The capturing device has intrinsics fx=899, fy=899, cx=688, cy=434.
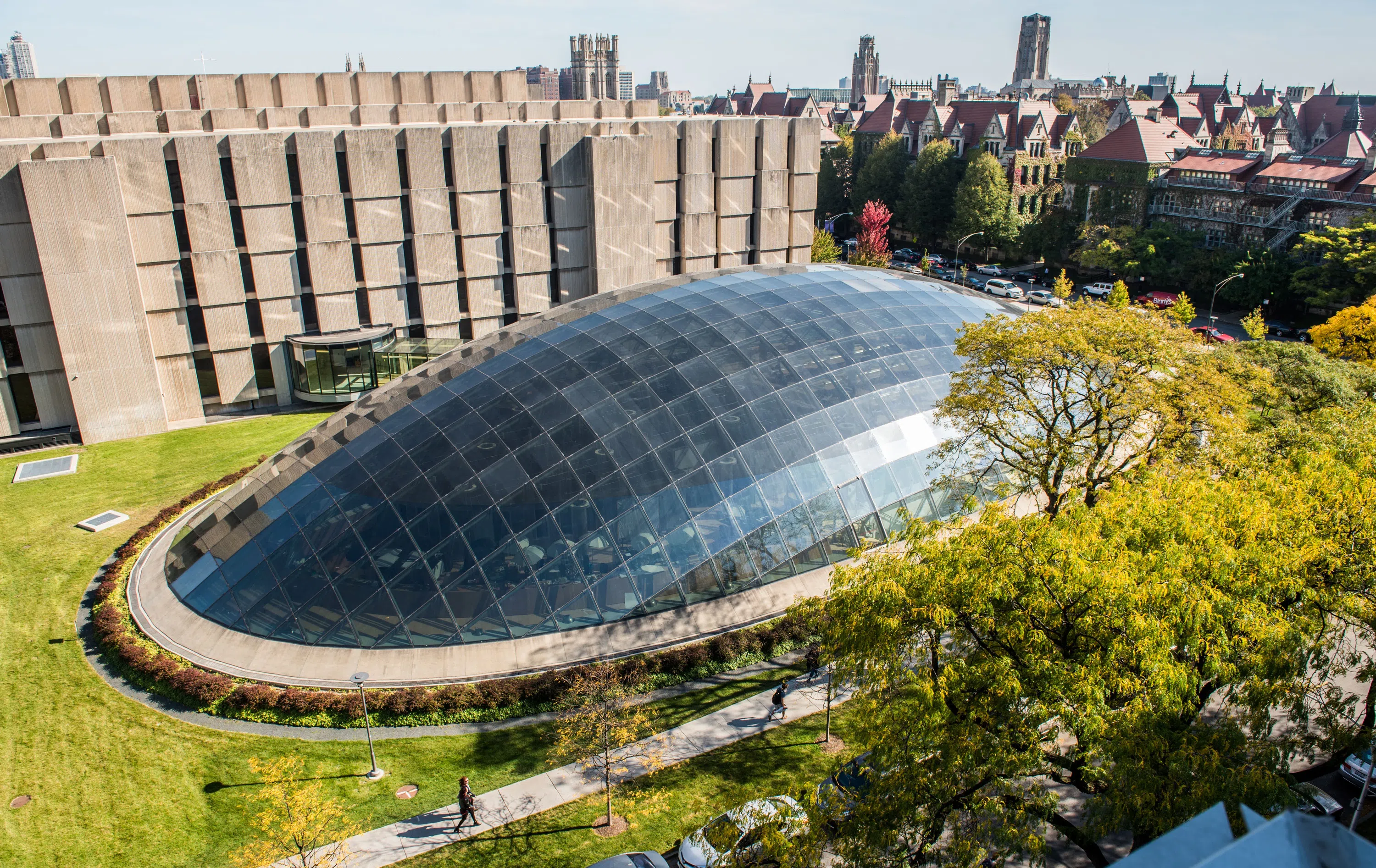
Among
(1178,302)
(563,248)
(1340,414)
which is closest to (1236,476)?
(1340,414)

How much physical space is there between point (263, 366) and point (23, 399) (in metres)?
12.1

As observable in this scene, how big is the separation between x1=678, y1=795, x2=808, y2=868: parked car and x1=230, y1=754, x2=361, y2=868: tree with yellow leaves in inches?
313

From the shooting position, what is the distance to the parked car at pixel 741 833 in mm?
16531

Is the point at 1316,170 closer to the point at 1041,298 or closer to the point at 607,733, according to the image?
the point at 1041,298

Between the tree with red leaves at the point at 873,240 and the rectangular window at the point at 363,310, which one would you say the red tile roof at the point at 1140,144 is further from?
the rectangular window at the point at 363,310

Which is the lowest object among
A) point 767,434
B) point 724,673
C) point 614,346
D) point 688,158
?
point 724,673

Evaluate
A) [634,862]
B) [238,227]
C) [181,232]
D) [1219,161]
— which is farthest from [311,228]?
[1219,161]

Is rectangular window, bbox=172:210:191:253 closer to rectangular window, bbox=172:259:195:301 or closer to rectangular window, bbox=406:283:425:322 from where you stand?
rectangular window, bbox=172:259:195:301

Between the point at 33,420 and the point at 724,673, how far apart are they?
146ft

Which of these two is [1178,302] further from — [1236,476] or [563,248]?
[1236,476]

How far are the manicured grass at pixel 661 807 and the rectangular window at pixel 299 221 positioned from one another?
4208 centimetres

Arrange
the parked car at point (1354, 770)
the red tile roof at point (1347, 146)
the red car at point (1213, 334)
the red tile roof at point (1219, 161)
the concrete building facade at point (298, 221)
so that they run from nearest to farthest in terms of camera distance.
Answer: the parked car at point (1354, 770), the concrete building facade at point (298, 221), the red car at point (1213, 334), the red tile roof at point (1219, 161), the red tile roof at point (1347, 146)

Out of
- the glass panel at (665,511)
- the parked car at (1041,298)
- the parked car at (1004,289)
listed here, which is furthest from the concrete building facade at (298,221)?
the glass panel at (665,511)

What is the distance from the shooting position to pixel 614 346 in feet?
113
